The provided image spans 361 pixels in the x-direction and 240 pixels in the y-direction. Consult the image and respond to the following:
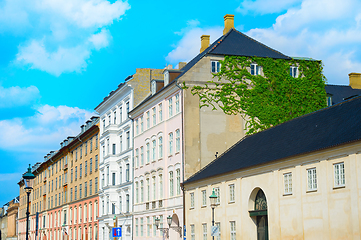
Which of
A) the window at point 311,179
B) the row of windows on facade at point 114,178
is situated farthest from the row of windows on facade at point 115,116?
the window at point 311,179

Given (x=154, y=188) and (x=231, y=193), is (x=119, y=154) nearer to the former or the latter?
(x=154, y=188)

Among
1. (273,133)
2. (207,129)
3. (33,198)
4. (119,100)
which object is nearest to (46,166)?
(33,198)

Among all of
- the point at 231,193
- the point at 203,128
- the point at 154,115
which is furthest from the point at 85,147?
the point at 231,193

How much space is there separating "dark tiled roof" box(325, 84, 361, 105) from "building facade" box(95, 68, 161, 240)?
19.7 m

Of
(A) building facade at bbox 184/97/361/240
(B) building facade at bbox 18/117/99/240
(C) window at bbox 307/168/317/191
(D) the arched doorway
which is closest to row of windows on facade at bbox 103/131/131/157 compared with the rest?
(B) building facade at bbox 18/117/99/240

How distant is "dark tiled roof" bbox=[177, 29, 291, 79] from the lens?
155ft

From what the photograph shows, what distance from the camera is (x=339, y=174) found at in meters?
26.6

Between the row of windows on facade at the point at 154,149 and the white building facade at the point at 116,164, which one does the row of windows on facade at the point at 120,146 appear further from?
the row of windows on facade at the point at 154,149

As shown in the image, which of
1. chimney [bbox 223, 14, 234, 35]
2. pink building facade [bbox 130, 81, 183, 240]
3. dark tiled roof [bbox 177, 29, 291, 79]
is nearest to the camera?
pink building facade [bbox 130, 81, 183, 240]

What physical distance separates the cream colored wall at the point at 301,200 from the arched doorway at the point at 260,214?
0.30 metres

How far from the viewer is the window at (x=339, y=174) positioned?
2639cm

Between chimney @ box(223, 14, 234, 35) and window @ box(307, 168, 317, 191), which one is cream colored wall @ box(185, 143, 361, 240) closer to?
window @ box(307, 168, 317, 191)

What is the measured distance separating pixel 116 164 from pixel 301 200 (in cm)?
3758

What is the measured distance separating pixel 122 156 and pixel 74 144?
27132 mm
